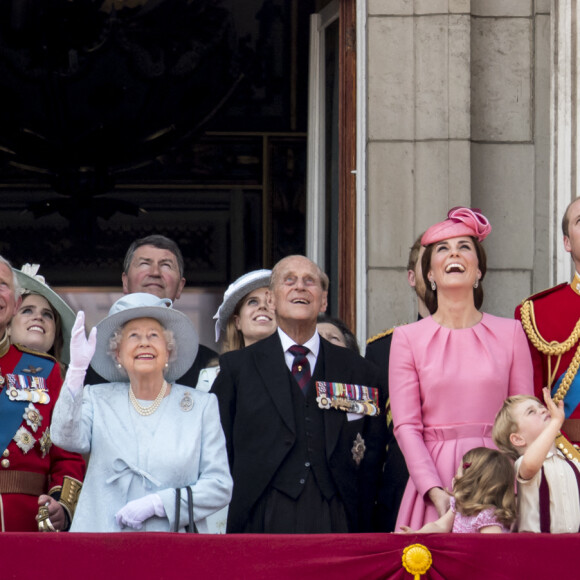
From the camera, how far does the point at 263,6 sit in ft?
34.2

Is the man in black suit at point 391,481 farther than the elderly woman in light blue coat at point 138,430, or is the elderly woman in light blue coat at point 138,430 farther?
the man in black suit at point 391,481

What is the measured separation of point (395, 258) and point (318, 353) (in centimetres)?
195

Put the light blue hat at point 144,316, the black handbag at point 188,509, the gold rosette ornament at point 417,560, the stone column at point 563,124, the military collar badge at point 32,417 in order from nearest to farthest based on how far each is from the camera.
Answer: the gold rosette ornament at point 417,560 < the black handbag at point 188,509 < the light blue hat at point 144,316 < the military collar badge at point 32,417 < the stone column at point 563,124

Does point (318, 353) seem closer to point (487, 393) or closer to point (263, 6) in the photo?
point (487, 393)

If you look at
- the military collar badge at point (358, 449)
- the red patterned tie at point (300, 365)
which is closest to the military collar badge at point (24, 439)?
the red patterned tie at point (300, 365)

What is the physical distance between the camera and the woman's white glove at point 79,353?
508 cm

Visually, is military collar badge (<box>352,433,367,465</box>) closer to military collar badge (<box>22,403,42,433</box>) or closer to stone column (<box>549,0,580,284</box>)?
military collar badge (<box>22,403,42,433</box>)

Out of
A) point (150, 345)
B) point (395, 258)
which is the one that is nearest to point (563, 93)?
point (395, 258)

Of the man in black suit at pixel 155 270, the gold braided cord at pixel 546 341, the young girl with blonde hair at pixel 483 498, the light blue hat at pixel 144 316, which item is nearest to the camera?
the young girl with blonde hair at pixel 483 498

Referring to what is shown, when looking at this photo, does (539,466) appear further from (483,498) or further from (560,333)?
(560,333)

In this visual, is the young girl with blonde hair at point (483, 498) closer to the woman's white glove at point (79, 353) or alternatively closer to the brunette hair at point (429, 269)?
the brunette hair at point (429, 269)

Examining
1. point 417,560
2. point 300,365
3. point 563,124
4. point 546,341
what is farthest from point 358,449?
point 563,124

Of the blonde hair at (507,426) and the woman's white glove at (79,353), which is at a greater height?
the woman's white glove at (79,353)

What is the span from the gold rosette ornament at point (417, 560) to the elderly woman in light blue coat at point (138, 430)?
785 mm
